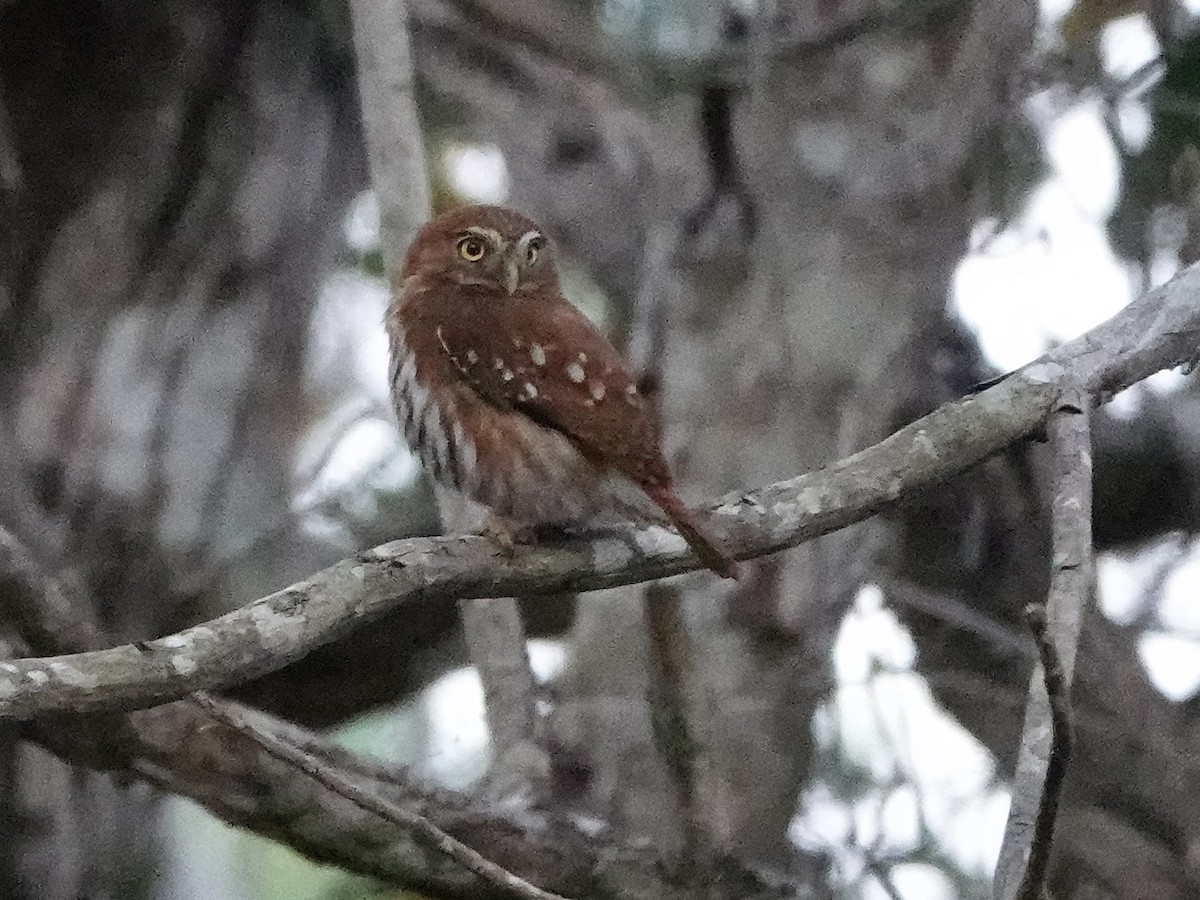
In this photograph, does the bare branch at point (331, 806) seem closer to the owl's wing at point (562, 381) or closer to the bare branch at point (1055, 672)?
the owl's wing at point (562, 381)

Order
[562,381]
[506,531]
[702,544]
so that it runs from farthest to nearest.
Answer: [562,381] < [506,531] < [702,544]

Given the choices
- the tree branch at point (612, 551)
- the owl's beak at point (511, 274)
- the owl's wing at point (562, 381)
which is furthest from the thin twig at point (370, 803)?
the owl's beak at point (511, 274)

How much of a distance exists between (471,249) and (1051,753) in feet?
5.13

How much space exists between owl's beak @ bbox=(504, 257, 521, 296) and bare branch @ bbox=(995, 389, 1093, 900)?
947 millimetres

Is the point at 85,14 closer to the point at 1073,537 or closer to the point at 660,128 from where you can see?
the point at 660,128

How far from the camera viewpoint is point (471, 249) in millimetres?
2564

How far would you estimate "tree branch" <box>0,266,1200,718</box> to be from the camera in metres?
1.27

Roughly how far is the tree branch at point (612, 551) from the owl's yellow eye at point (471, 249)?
712 millimetres

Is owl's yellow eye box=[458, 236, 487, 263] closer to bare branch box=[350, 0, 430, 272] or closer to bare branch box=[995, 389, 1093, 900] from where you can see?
bare branch box=[350, 0, 430, 272]

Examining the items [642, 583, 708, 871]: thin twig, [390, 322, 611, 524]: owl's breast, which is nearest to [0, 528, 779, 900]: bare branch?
[642, 583, 708, 871]: thin twig

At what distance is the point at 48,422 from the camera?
2951 mm

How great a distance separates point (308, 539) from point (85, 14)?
113 cm

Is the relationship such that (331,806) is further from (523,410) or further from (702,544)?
(702,544)

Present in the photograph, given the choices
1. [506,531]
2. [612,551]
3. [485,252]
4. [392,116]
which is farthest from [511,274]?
[612,551]
